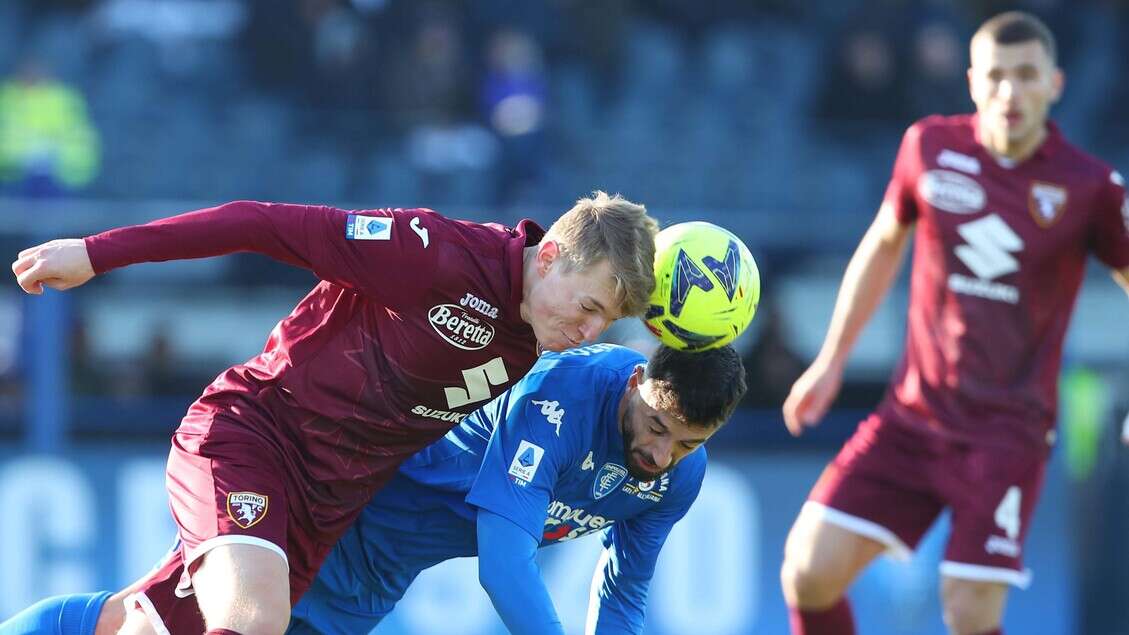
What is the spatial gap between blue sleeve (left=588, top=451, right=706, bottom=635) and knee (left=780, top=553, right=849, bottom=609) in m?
0.57

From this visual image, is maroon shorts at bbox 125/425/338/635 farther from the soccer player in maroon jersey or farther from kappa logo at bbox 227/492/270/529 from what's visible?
the soccer player in maroon jersey

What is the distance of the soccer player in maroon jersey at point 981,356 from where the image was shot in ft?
17.4

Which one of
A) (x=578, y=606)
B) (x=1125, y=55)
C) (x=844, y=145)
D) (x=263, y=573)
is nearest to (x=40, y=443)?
(x=578, y=606)

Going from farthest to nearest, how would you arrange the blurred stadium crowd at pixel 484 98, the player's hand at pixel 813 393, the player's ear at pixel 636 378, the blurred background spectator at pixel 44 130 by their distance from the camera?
the blurred stadium crowd at pixel 484 98
the blurred background spectator at pixel 44 130
the player's hand at pixel 813 393
the player's ear at pixel 636 378

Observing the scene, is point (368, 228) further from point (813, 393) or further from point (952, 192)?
point (952, 192)

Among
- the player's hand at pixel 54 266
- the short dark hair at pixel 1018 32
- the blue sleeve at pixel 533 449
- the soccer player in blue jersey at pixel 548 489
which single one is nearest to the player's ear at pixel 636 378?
the soccer player in blue jersey at pixel 548 489

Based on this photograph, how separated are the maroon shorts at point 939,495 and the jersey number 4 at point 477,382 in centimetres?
146

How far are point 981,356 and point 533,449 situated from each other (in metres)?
1.78

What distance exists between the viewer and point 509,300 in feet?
14.7

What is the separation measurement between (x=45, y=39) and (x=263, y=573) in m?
9.27

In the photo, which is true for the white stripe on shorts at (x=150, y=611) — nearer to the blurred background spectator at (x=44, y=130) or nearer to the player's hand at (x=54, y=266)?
the player's hand at (x=54, y=266)

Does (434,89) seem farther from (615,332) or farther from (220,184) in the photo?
(615,332)

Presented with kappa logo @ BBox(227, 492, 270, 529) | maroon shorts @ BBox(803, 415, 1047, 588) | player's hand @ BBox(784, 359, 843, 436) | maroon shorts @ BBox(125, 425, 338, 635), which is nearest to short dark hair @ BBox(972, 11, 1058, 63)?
player's hand @ BBox(784, 359, 843, 436)

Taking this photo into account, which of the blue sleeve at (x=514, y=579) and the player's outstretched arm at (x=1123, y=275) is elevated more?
the player's outstretched arm at (x=1123, y=275)
